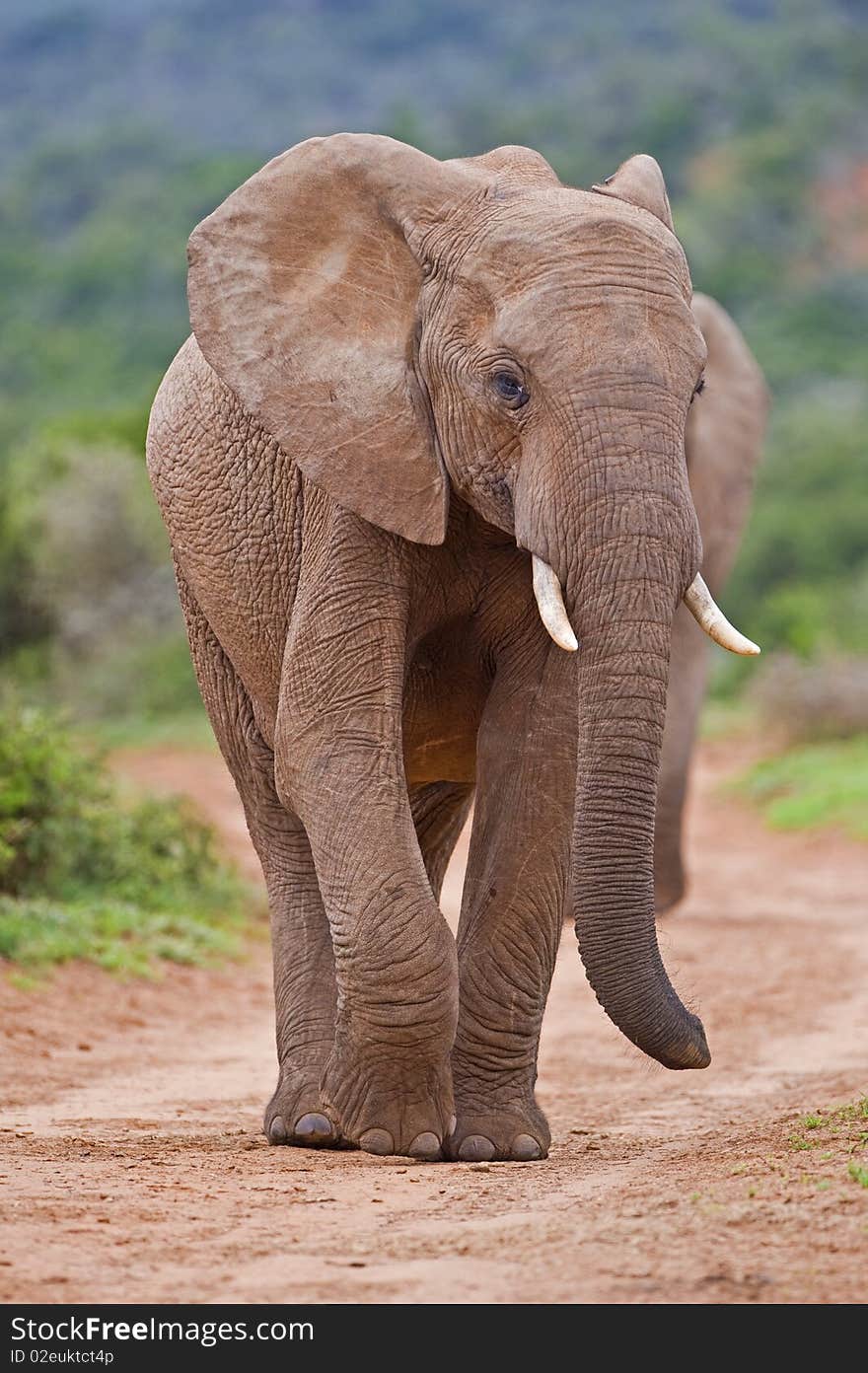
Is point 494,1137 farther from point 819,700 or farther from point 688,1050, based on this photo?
point 819,700

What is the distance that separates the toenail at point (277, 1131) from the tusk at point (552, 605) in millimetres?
1908

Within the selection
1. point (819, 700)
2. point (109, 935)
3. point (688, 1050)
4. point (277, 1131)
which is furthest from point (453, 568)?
point (819, 700)

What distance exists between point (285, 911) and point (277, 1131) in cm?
66

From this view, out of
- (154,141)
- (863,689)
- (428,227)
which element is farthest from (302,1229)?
(154,141)

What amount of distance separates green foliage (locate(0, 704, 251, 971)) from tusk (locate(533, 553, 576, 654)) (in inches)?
203

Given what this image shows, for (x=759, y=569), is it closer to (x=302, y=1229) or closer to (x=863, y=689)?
(x=863, y=689)

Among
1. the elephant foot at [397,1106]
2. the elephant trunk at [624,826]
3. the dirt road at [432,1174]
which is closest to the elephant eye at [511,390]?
the elephant trunk at [624,826]

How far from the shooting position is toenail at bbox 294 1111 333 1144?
251 inches

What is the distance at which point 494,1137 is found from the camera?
6168 millimetres

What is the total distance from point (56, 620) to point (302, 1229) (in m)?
22.8

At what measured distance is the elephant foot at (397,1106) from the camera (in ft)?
19.5

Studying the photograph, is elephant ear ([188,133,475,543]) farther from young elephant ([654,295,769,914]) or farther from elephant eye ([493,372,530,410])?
young elephant ([654,295,769,914])

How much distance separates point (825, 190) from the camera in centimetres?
9619

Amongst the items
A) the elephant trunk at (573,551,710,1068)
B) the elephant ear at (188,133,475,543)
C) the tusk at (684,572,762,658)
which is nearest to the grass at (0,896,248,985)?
the elephant ear at (188,133,475,543)
